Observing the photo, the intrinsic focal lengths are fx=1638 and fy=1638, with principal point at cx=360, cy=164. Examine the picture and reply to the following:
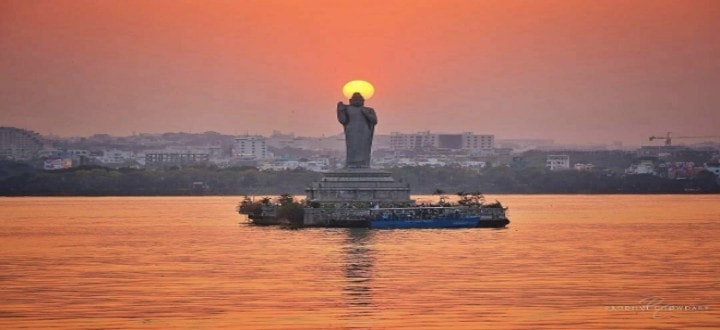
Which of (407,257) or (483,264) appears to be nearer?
(483,264)

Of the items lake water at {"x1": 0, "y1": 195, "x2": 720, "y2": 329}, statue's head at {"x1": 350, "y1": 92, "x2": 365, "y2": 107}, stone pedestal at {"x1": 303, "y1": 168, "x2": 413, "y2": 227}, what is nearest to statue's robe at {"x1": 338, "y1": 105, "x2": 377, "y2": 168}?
statue's head at {"x1": 350, "y1": 92, "x2": 365, "y2": 107}

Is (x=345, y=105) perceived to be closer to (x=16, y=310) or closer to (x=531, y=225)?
(x=531, y=225)

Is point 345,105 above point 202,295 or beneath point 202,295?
above

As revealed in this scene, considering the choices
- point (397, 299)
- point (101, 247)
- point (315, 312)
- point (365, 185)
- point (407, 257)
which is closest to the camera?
point (315, 312)

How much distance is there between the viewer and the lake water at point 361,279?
34.3 metres

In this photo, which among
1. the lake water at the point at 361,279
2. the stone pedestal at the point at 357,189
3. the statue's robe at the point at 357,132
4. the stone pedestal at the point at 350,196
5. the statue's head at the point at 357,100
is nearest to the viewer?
the lake water at the point at 361,279

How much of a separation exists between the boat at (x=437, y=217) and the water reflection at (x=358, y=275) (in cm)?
673

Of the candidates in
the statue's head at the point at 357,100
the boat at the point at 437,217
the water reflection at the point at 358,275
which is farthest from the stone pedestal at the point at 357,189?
the water reflection at the point at 358,275

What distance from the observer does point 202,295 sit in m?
39.3

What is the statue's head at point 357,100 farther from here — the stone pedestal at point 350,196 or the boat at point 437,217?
the boat at point 437,217

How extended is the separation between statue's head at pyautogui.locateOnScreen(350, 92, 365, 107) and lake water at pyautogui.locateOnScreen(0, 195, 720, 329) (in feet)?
32.3

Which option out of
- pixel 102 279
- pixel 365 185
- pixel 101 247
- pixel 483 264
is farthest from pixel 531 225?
pixel 102 279

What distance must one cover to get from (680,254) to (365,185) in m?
25.7

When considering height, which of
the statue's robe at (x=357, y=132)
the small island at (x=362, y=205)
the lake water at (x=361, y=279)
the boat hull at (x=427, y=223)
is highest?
the statue's robe at (x=357, y=132)
